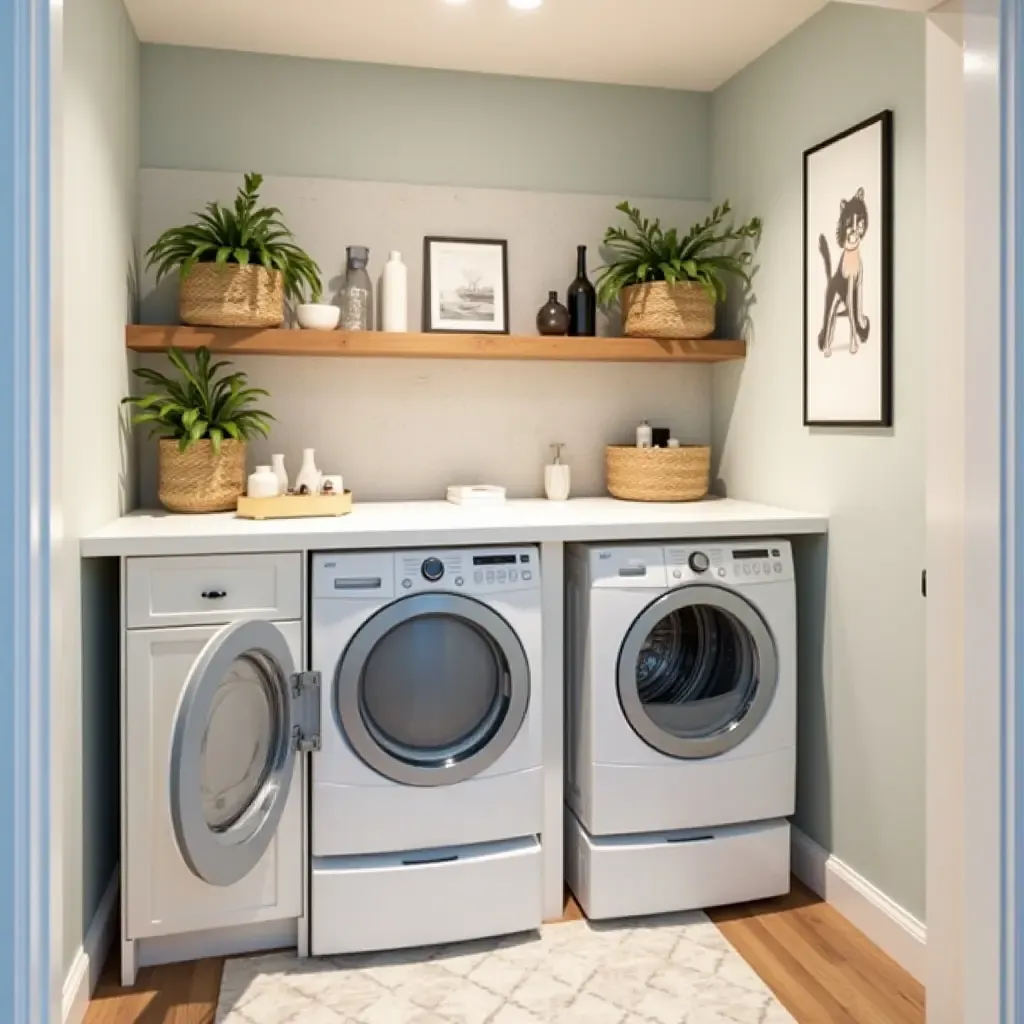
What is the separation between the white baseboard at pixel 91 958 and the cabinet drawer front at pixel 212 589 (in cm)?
75

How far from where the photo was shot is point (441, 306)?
3.16 metres

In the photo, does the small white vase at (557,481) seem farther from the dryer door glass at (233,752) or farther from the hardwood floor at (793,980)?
the hardwood floor at (793,980)

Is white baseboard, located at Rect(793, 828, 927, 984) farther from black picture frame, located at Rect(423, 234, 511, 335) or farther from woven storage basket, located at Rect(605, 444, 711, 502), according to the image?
black picture frame, located at Rect(423, 234, 511, 335)

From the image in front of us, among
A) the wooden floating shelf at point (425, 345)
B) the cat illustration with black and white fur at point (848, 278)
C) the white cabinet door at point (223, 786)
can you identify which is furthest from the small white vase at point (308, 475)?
the cat illustration with black and white fur at point (848, 278)

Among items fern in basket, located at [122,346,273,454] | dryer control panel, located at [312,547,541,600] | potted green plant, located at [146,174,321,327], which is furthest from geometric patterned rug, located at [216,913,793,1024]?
potted green plant, located at [146,174,321,327]

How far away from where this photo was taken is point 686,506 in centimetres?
296

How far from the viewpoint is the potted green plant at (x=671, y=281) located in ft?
9.79

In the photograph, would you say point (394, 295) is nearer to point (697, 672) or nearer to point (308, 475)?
point (308, 475)

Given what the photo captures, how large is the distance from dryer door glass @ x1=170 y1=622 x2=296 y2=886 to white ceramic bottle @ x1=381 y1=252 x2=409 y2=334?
1213mm

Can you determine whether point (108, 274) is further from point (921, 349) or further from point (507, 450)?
point (921, 349)

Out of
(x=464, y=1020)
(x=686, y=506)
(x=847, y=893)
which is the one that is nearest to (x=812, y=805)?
(x=847, y=893)

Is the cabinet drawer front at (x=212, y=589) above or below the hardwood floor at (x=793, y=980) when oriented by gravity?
above

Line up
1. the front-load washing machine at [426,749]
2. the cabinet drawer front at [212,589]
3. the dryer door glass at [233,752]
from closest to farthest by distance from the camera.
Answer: the dryer door glass at [233,752] < the cabinet drawer front at [212,589] < the front-load washing machine at [426,749]
